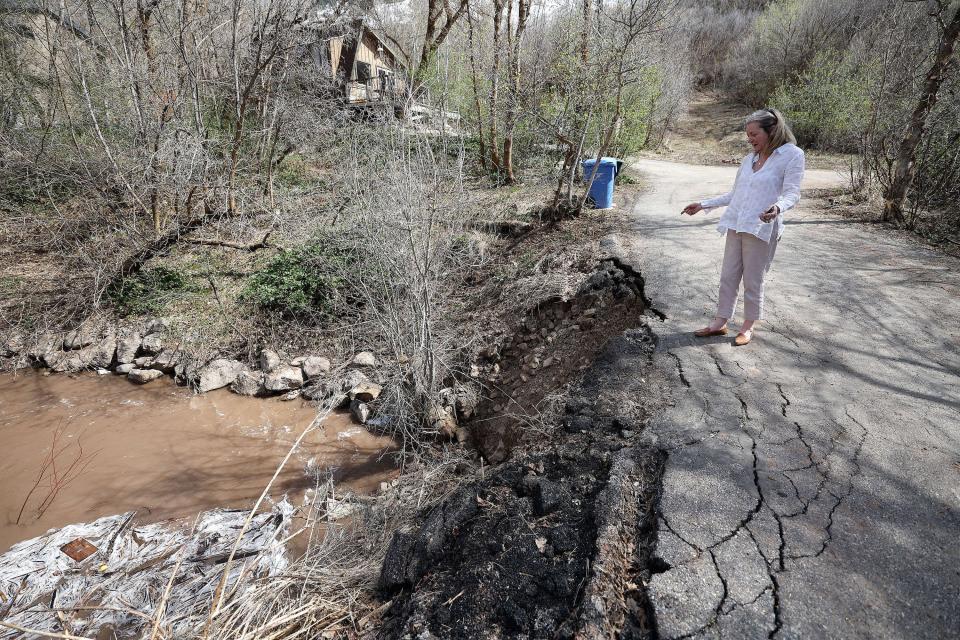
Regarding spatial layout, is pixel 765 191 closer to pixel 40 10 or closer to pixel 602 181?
pixel 602 181

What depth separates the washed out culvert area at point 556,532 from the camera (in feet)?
7.09

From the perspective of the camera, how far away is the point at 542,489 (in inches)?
112

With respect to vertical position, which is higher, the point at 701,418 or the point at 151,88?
the point at 151,88

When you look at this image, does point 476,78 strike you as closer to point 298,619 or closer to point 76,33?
point 76,33

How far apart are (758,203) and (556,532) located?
8.49ft

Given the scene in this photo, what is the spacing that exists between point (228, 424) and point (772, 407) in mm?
5740

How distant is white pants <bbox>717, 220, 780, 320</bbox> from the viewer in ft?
11.4

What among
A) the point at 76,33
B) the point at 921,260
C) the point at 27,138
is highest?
the point at 76,33

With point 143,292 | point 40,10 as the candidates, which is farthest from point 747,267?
point 40,10

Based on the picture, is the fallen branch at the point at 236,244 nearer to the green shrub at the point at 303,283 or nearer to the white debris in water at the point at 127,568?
the green shrub at the point at 303,283

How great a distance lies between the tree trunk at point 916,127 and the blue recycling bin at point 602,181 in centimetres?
421

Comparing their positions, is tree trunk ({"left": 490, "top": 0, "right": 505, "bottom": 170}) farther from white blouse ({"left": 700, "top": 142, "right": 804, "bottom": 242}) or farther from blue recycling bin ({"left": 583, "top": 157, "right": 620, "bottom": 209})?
white blouse ({"left": 700, "top": 142, "right": 804, "bottom": 242})

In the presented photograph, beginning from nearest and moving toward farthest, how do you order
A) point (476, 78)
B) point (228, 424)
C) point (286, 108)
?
point (228, 424) < point (286, 108) < point (476, 78)

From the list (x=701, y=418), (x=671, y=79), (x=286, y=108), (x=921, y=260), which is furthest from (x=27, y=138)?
(x=671, y=79)
